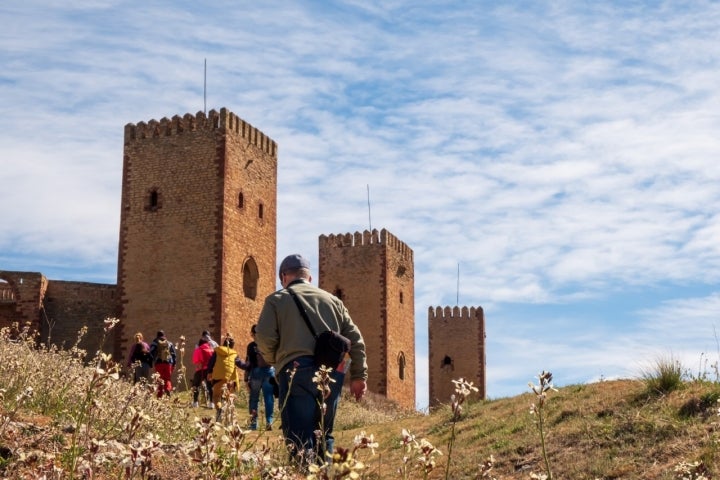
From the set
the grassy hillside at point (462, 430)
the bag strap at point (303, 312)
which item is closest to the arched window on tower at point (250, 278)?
the grassy hillside at point (462, 430)

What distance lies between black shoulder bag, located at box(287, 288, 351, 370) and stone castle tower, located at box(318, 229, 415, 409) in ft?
87.9

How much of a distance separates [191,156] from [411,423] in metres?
14.7

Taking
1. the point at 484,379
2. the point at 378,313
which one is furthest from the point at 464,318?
the point at 378,313

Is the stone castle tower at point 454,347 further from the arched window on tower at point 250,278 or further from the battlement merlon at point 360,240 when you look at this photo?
the arched window on tower at point 250,278

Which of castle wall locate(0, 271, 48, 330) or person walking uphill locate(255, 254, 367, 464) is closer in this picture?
person walking uphill locate(255, 254, 367, 464)

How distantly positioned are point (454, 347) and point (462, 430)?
30.0 m

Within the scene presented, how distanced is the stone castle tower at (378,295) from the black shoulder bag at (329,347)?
2679 cm

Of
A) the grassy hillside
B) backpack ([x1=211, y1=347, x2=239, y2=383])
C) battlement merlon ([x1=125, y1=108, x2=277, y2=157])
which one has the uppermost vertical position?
battlement merlon ([x1=125, y1=108, x2=277, y2=157])

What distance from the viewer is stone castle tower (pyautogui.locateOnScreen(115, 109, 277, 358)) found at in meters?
25.5

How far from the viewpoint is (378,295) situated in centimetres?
3428

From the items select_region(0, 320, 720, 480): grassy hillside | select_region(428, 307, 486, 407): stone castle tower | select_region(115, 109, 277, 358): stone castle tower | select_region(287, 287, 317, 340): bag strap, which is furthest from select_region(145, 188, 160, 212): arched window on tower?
select_region(287, 287, 317, 340): bag strap

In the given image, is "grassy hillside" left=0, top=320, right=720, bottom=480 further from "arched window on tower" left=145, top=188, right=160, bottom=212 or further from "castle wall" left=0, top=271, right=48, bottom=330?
"castle wall" left=0, top=271, right=48, bottom=330

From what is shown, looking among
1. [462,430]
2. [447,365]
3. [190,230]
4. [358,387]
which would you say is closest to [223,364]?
[462,430]

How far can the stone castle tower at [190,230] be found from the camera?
1004 inches
